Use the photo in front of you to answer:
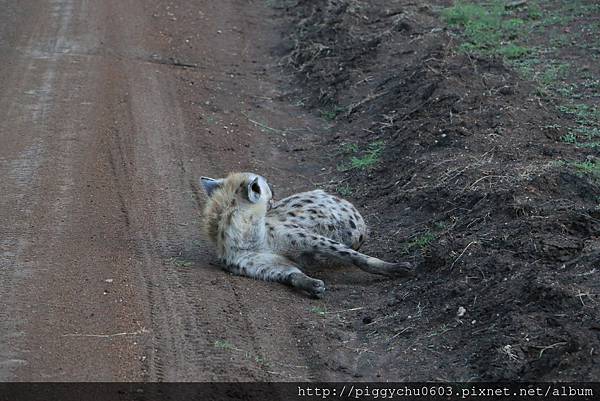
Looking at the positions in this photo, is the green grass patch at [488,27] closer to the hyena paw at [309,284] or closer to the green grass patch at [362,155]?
the green grass patch at [362,155]

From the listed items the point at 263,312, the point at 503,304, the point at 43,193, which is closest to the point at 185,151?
the point at 43,193

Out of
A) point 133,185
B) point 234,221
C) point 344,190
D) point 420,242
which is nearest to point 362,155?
point 344,190

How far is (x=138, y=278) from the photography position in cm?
614

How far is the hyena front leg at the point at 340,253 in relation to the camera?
6270 millimetres

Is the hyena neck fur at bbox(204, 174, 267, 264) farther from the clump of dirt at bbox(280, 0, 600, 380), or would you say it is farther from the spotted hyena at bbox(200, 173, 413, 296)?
the clump of dirt at bbox(280, 0, 600, 380)

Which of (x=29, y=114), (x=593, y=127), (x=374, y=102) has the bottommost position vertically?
(x=29, y=114)

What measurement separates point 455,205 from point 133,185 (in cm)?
281

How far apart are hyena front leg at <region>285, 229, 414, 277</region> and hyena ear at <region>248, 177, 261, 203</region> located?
341 millimetres

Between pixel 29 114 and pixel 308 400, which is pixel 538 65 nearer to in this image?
pixel 29 114

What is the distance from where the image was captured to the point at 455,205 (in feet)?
22.7

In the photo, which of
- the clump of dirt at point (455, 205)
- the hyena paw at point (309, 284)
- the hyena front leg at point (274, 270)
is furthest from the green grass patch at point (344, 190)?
the hyena paw at point (309, 284)

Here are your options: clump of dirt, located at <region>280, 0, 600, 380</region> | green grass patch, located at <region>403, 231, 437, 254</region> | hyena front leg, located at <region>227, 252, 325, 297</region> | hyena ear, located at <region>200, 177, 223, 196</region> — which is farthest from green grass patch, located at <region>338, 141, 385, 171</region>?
hyena front leg, located at <region>227, 252, 325, 297</region>

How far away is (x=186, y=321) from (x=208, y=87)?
5852 mm

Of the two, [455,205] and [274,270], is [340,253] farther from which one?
[455,205]
